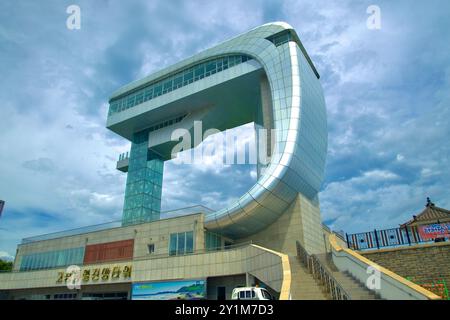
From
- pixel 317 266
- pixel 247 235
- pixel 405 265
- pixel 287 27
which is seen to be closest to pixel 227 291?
pixel 247 235

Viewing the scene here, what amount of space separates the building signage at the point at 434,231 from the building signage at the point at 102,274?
2514 centimetres

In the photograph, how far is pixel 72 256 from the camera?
4038 centimetres

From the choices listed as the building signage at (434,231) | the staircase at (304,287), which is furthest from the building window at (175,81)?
the staircase at (304,287)

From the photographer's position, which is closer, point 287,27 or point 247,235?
point 247,235

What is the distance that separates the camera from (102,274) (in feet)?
110

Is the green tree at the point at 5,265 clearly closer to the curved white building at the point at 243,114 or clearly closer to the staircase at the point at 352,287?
the curved white building at the point at 243,114

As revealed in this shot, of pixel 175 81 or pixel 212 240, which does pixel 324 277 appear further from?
pixel 175 81

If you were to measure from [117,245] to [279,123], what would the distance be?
73.3 ft

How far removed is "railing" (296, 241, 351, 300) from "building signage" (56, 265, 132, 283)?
18190mm

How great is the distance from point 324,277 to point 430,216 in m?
21.6

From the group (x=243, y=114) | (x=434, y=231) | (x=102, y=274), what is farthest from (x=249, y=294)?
(x=243, y=114)

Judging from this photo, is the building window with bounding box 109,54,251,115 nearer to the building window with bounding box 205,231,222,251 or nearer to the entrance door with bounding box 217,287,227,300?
the building window with bounding box 205,231,222,251

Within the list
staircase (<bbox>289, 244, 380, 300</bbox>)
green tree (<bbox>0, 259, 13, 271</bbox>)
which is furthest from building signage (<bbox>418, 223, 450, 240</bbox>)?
green tree (<bbox>0, 259, 13, 271</bbox>)
